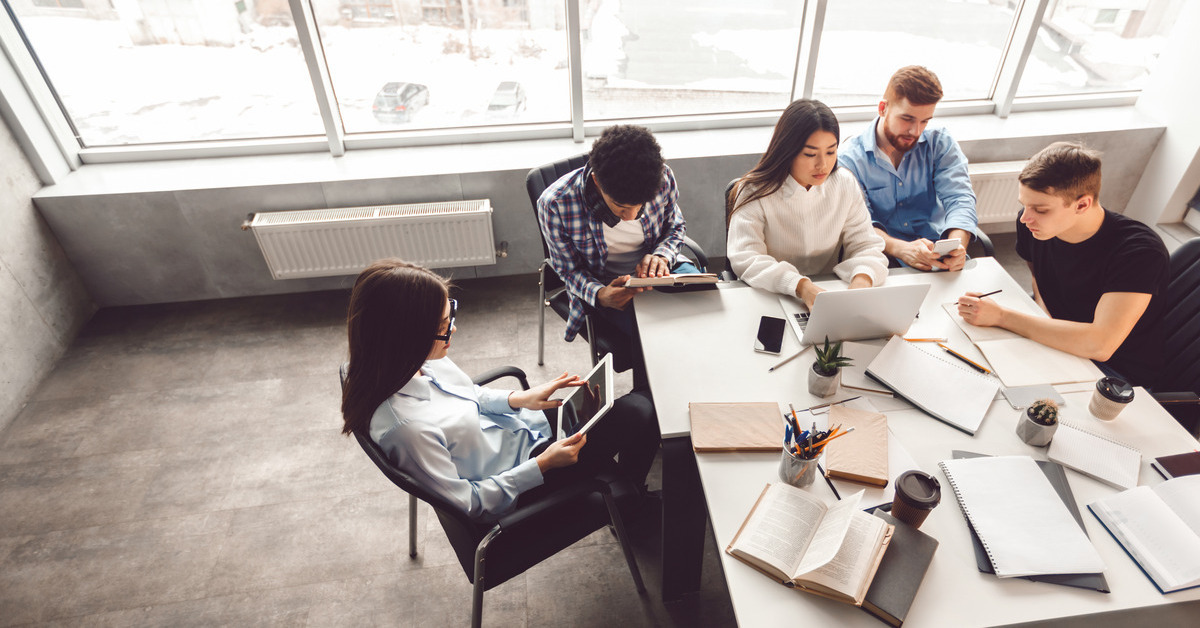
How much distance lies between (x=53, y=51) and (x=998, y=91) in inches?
213

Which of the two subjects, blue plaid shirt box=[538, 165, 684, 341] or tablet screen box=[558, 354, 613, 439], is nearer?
tablet screen box=[558, 354, 613, 439]

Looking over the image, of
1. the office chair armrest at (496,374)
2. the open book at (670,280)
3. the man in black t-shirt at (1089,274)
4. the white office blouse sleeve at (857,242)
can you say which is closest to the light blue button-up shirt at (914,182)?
the white office blouse sleeve at (857,242)

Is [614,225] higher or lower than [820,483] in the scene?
higher

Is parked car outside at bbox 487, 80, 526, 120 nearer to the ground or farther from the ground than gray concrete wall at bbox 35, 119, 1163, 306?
farther from the ground

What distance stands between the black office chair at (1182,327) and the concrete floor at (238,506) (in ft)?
5.42

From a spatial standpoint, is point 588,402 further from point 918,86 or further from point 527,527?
point 918,86

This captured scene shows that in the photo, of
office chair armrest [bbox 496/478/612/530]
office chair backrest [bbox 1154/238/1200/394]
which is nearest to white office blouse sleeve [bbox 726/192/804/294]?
office chair armrest [bbox 496/478/612/530]

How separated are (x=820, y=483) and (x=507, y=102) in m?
2.92

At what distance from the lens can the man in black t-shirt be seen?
184 centimetres

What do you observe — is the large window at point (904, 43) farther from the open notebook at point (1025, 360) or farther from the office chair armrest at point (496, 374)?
the office chair armrest at point (496, 374)

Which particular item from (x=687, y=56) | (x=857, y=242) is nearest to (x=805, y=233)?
(x=857, y=242)

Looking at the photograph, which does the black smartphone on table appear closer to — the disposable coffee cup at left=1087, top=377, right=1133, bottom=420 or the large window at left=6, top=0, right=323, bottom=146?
the disposable coffee cup at left=1087, top=377, right=1133, bottom=420

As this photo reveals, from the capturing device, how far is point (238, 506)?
252 cm

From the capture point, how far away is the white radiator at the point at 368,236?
3318mm
